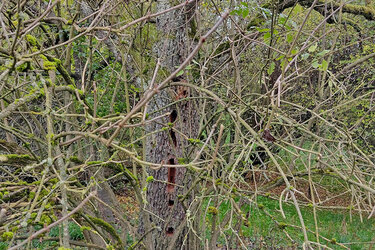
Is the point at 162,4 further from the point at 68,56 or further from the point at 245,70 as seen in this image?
the point at 245,70

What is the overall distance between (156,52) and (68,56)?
3.02ft

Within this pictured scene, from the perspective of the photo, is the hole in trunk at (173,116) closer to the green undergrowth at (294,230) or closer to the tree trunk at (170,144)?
the tree trunk at (170,144)

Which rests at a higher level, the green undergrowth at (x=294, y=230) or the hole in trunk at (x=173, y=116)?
the hole in trunk at (x=173, y=116)

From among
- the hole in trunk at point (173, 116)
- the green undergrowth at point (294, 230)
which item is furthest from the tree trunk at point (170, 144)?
the green undergrowth at point (294, 230)

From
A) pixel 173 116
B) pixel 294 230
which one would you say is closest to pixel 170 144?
pixel 173 116

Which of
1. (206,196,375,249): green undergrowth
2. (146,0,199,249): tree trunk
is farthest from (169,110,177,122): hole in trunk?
(206,196,375,249): green undergrowth

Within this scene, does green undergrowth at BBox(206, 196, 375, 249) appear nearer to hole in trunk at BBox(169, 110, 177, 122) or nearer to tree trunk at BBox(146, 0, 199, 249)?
tree trunk at BBox(146, 0, 199, 249)

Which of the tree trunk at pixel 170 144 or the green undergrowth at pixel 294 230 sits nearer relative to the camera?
the tree trunk at pixel 170 144

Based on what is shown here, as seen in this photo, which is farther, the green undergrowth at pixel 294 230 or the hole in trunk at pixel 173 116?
the green undergrowth at pixel 294 230

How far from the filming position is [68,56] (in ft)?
10.1

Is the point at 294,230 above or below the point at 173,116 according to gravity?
below

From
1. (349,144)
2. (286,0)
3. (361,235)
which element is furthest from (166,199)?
(361,235)

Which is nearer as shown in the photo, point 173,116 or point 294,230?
point 173,116

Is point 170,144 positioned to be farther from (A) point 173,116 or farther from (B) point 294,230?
(B) point 294,230
